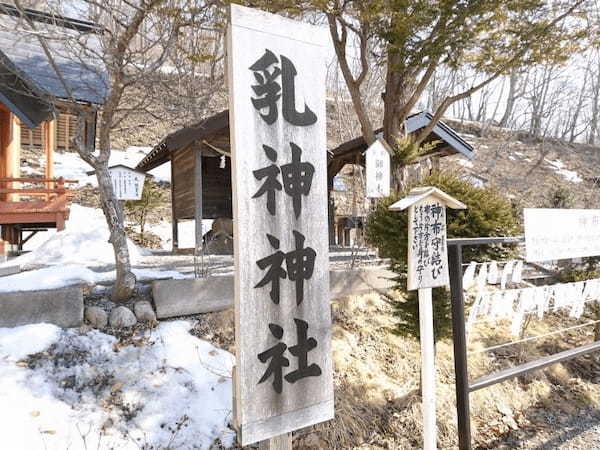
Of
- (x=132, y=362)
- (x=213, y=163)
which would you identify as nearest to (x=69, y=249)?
(x=213, y=163)

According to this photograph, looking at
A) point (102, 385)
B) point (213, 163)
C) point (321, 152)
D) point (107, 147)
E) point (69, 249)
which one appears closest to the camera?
point (321, 152)

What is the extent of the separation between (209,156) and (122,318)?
23.0ft

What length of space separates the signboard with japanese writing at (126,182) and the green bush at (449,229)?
4865 mm

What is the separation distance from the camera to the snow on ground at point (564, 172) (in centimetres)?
2682

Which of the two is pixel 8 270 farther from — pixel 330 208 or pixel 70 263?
pixel 330 208

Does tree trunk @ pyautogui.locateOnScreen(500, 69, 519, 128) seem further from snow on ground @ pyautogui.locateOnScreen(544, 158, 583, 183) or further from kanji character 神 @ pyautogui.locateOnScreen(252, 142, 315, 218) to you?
kanji character 神 @ pyautogui.locateOnScreen(252, 142, 315, 218)

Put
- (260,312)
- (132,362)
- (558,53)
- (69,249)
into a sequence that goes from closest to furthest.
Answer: (260,312) → (132,362) → (558,53) → (69,249)

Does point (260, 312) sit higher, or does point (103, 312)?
point (260, 312)

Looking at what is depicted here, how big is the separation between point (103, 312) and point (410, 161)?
6.46m

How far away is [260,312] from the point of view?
2562 millimetres

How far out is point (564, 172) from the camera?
1098 inches

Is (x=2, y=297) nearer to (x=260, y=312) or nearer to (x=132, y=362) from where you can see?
(x=132, y=362)

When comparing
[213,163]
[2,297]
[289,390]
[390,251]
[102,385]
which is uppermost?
[213,163]

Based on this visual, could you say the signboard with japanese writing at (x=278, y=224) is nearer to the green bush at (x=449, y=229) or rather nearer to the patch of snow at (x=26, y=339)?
the green bush at (x=449, y=229)
